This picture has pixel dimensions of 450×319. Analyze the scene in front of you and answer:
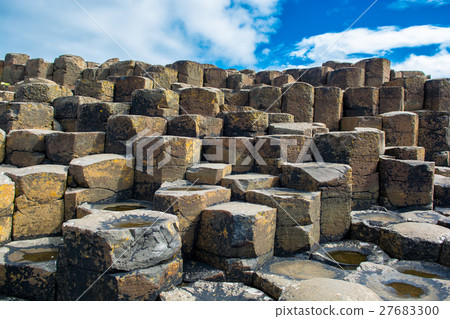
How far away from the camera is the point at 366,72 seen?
11898 mm

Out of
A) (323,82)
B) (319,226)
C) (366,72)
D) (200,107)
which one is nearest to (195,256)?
(319,226)

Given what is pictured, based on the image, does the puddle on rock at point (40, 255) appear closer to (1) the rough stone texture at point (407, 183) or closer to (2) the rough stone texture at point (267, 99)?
(1) the rough stone texture at point (407, 183)

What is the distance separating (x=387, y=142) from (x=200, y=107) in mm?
4813

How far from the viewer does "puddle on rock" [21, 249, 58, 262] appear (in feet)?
11.5

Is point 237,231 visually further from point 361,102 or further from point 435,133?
point 435,133

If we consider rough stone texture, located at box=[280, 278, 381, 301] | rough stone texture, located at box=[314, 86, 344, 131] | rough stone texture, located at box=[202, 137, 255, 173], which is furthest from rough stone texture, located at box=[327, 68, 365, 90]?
rough stone texture, located at box=[280, 278, 381, 301]

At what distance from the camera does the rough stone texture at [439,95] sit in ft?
31.0

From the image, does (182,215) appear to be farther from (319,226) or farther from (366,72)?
(366,72)

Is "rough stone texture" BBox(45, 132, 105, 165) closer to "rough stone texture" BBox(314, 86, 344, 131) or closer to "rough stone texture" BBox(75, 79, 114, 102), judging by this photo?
"rough stone texture" BBox(75, 79, 114, 102)

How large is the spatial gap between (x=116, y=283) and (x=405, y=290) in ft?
9.34

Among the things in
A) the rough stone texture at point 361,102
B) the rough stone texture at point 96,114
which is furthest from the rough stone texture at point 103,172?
the rough stone texture at point 361,102

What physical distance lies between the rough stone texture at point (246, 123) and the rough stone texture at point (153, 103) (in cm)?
119

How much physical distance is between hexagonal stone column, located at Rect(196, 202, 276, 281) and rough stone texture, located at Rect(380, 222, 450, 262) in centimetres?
164

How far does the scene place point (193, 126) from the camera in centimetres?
548
